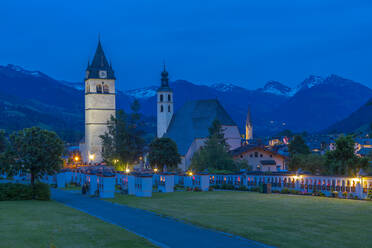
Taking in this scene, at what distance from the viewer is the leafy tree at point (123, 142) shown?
80.8 metres

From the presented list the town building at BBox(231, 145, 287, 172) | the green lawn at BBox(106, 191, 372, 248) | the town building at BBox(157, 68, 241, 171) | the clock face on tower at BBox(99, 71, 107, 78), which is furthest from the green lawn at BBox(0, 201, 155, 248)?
the clock face on tower at BBox(99, 71, 107, 78)

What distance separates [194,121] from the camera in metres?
94.2

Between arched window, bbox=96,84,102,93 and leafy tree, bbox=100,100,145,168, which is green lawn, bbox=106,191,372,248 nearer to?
leafy tree, bbox=100,100,145,168

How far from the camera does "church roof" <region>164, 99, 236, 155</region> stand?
298 ft

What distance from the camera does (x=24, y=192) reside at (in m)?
34.3

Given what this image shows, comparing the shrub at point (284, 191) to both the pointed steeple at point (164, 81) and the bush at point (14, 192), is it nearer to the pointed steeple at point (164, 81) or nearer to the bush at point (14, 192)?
the bush at point (14, 192)

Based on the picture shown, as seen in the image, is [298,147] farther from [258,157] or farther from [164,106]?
[164,106]

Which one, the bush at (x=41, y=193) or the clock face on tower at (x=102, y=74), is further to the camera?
the clock face on tower at (x=102, y=74)

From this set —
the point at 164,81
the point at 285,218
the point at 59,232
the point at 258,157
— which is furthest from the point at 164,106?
the point at 59,232

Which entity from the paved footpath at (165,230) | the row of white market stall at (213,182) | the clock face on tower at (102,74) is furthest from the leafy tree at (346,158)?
the clock face on tower at (102,74)

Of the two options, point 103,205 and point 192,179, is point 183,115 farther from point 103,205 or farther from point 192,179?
point 103,205

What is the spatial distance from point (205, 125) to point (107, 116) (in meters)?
23.2

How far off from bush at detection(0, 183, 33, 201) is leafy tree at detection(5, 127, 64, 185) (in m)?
1.16

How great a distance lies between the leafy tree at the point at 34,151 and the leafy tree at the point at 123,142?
43965mm
